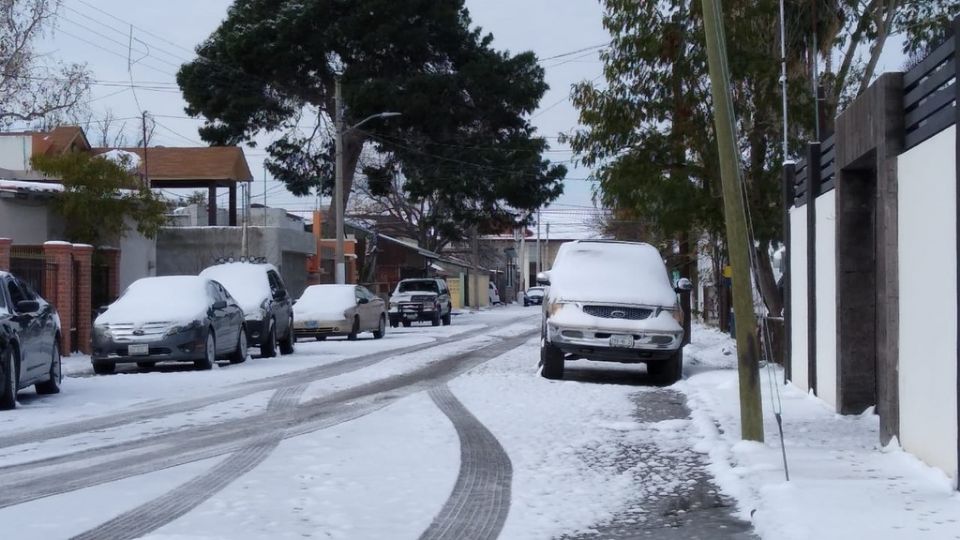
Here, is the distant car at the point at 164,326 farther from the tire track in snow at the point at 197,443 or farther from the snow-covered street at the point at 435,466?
the tire track in snow at the point at 197,443

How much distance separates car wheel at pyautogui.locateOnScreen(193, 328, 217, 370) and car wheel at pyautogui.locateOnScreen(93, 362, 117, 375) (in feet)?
4.26

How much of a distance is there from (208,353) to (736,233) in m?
11.8

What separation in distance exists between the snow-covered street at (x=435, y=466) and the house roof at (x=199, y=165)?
27.1 meters

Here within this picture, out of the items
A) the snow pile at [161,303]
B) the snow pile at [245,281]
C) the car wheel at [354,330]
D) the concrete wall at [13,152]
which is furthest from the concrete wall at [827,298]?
the concrete wall at [13,152]

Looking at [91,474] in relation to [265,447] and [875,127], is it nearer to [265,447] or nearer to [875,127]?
[265,447]

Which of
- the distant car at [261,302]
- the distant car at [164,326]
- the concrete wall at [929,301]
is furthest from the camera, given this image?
the distant car at [261,302]

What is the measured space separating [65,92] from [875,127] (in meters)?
31.3

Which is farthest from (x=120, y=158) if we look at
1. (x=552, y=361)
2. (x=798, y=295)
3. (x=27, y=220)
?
(x=798, y=295)

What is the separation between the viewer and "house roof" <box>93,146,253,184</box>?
143ft

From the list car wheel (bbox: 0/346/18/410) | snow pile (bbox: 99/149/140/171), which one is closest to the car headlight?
car wheel (bbox: 0/346/18/410)

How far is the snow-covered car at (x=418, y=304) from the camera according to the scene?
44.6 meters

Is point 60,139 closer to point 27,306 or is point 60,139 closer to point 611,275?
point 611,275

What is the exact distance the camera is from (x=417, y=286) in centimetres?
4644

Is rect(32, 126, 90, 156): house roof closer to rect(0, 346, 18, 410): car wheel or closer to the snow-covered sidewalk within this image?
rect(0, 346, 18, 410): car wheel
